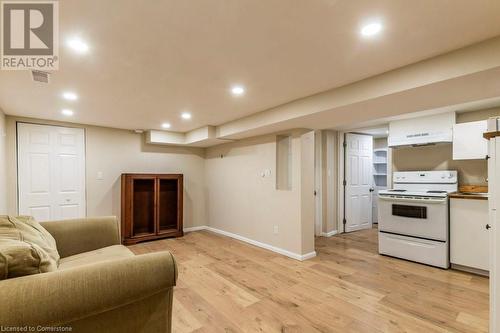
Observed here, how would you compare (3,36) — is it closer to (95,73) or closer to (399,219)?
(95,73)

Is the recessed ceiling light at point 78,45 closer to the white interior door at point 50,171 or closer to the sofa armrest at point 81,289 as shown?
the sofa armrest at point 81,289

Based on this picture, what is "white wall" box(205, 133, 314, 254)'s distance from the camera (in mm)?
3807

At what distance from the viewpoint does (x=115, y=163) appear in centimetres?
482

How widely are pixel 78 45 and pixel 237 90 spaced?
1.46 meters

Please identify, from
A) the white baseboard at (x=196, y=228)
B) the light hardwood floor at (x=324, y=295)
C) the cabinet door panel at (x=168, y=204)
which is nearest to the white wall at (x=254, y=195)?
the white baseboard at (x=196, y=228)

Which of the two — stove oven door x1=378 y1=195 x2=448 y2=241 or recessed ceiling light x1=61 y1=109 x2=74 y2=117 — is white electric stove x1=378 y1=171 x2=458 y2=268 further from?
recessed ceiling light x1=61 y1=109 x2=74 y2=117

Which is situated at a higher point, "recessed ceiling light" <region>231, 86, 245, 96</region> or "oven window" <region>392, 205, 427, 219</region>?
"recessed ceiling light" <region>231, 86, 245, 96</region>

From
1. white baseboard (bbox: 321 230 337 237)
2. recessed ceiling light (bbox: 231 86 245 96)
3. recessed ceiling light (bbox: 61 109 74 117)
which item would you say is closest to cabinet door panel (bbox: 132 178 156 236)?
recessed ceiling light (bbox: 61 109 74 117)

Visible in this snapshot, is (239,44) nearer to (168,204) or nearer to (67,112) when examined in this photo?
(67,112)

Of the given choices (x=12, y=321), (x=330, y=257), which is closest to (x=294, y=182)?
(x=330, y=257)

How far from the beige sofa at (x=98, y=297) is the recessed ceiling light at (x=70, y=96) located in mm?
2302

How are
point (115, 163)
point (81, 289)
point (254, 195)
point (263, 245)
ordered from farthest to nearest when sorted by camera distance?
point (115, 163) < point (254, 195) < point (263, 245) < point (81, 289)

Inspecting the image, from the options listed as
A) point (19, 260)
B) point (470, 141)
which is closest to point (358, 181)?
point (470, 141)

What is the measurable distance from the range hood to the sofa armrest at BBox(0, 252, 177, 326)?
4.08m
